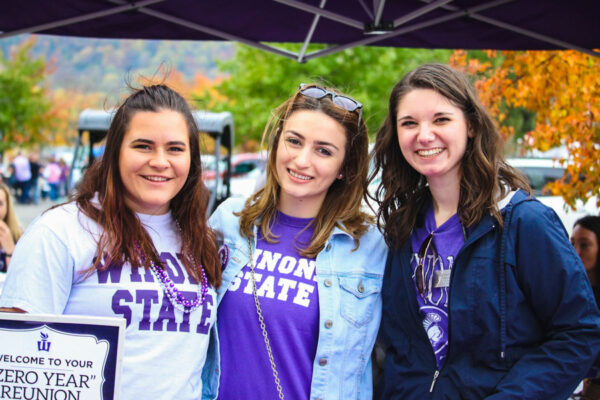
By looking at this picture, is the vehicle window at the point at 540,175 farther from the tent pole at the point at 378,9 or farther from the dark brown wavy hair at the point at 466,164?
the dark brown wavy hair at the point at 466,164

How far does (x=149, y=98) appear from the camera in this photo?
2277 millimetres

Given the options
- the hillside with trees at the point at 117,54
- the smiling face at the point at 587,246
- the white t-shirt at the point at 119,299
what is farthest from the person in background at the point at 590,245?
the hillside with trees at the point at 117,54

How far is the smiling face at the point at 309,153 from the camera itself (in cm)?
256

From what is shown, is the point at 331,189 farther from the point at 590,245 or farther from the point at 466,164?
the point at 590,245

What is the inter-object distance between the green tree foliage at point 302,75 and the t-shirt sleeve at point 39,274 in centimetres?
1424

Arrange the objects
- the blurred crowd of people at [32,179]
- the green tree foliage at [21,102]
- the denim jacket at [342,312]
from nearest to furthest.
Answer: the denim jacket at [342,312] → the blurred crowd of people at [32,179] → the green tree foliage at [21,102]

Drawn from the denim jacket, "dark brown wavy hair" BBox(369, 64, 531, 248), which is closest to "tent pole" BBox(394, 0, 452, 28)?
"dark brown wavy hair" BBox(369, 64, 531, 248)

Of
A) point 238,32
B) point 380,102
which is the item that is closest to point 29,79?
point 380,102

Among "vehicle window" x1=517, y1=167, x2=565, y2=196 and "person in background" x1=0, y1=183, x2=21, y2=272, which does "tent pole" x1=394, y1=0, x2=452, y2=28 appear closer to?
"person in background" x1=0, y1=183, x2=21, y2=272

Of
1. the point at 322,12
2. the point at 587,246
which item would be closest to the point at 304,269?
the point at 322,12

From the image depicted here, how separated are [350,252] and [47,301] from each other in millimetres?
1301

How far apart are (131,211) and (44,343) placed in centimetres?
66

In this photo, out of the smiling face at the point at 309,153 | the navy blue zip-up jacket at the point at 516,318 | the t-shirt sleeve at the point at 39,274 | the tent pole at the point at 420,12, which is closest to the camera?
the t-shirt sleeve at the point at 39,274

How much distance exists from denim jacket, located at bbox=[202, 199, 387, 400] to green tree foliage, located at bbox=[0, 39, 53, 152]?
1223 inches
